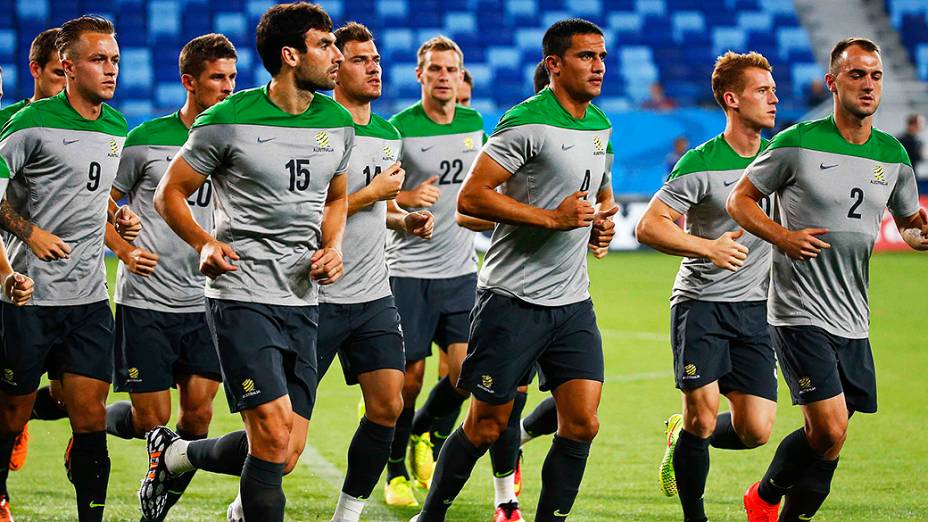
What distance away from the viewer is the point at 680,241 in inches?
230

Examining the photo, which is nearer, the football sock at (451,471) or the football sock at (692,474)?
the football sock at (451,471)

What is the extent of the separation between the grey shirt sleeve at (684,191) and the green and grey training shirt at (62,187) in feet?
8.62

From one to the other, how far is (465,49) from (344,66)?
2051cm

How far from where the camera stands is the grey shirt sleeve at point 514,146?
576cm

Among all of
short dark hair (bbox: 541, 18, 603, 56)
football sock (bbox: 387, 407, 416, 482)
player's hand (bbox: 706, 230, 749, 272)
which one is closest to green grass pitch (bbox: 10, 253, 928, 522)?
football sock (bbox: 387, 407, 416, 482)

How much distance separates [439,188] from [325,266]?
2.67m

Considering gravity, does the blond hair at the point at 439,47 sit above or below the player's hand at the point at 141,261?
above

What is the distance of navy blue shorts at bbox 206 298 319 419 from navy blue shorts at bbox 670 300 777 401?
6.43 feet

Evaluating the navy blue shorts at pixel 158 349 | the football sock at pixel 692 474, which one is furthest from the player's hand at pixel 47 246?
the football sock at pixel 692 474

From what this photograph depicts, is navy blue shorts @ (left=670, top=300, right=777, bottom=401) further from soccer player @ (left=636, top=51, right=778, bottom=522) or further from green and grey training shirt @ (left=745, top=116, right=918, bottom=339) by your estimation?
green and grey training shirt @ (left=745, top=116, right=918, bottom=339)

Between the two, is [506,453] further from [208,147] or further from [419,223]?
[208,147]

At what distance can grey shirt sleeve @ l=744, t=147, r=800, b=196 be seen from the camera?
19.8 feet

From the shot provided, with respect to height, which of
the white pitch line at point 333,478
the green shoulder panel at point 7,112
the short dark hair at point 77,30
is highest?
the short dark hair at point 77,30

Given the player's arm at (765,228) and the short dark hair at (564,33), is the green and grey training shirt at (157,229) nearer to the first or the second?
the short dark hair at (564,33)
